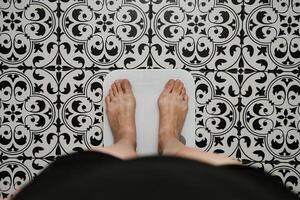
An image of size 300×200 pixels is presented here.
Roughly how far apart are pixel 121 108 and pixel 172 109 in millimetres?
126

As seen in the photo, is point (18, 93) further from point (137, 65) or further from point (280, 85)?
point (280, 85)

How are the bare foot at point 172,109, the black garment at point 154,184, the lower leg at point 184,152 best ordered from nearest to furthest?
the black garment at point 154,184 → the lower leg at point 184,152 → the bare foot at point 172,109

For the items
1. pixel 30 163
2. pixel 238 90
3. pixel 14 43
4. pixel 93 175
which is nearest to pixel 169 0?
pixel 238 90

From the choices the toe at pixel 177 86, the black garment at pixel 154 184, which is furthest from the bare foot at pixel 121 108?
the black garment at pixel 154 184

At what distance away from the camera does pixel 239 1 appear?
89 centimetres

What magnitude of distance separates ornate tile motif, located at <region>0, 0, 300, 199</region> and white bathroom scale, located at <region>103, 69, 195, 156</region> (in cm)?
2

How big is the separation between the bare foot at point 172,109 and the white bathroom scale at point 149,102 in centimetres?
1

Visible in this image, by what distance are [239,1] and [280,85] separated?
0.75ft

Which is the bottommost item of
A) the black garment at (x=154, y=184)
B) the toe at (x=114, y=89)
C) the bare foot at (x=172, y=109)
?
the bare foot at (x=172, y=109)

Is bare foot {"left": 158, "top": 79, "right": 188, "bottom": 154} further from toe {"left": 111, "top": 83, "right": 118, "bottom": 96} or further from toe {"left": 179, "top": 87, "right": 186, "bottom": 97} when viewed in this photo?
toe {"left": 111, "top": 83, "right": 118, "bottom": 96}

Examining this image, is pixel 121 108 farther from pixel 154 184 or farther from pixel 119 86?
pixel 154 184

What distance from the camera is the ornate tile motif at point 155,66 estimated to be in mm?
896

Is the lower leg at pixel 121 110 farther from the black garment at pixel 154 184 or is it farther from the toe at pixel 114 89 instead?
the black garment at pixel 154 184

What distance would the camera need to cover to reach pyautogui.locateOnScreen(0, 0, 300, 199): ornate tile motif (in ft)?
2.94
